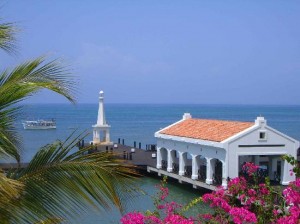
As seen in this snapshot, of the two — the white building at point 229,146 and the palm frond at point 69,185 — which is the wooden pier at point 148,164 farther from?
the palm frond at point 69,185

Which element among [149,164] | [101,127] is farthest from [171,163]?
[101,127]

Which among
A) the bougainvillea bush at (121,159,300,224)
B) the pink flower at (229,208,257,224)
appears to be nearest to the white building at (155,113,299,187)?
the bougainvillea bush at (121,159,300,224)

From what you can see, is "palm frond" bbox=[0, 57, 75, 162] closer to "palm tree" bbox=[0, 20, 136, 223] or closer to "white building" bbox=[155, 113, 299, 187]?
"palm tree" bbox=[0, 20, 136, 223]

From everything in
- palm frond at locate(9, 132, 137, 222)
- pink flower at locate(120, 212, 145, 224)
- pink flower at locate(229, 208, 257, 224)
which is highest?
palm frond at locate(9, 132, 137, 222)

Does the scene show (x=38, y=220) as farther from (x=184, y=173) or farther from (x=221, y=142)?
(x=184, y=173)

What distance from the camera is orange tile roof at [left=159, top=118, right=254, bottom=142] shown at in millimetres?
27719

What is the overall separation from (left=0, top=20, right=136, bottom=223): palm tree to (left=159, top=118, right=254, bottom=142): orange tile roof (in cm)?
2181

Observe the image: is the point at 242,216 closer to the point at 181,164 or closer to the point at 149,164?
the point at 181,164

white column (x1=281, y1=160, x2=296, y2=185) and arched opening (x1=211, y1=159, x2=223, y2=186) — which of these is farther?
arched opening (x1=211, y1=159, x2=223, y2=186)

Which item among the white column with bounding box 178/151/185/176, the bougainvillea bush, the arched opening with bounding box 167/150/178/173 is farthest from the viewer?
the arched opening with bounding box 167/150/178/173

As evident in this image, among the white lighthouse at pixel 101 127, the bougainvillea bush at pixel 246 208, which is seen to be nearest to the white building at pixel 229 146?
the white lighthouse at pixel 101 127

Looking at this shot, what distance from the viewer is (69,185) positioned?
5406 millimetres

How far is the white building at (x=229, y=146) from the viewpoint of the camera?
2673 centimetres

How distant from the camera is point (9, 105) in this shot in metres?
5.50
